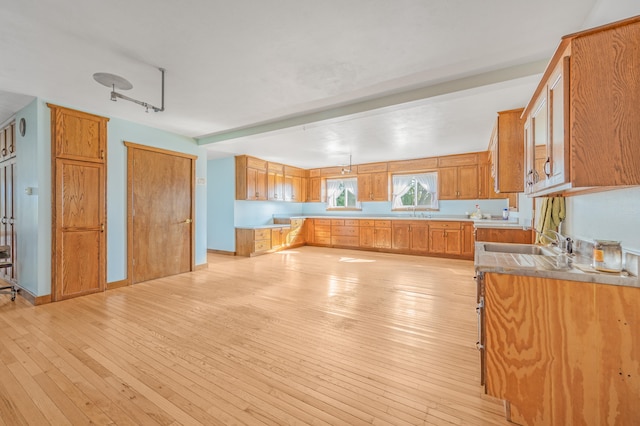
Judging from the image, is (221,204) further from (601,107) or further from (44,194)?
(601,107)

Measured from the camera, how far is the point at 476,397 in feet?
5.51

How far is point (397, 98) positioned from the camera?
10.2 feet

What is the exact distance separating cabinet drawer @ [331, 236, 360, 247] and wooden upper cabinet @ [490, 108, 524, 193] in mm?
4634

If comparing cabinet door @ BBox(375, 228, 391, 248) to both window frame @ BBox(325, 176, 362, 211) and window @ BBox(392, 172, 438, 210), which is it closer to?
window @ BBox(392, 172, 438, 210)

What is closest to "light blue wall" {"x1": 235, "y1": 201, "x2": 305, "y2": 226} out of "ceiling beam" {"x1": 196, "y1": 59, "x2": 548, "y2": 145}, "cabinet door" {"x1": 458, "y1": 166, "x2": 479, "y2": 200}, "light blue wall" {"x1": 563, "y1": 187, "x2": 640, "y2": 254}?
"ceiling beam" {"x1": 196, "y1": 59, "x2": 548, "y2": 145}

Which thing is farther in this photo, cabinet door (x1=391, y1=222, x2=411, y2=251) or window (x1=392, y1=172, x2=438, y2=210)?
window (x1=392, y1=172, x2=438, y2=210)

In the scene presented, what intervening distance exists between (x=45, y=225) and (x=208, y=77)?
2.77 meters

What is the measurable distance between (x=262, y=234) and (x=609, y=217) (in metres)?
6.05

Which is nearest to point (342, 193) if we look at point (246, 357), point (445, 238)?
point (445, 238)

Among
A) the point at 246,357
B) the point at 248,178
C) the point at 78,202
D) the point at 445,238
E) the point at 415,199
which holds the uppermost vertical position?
the point at 248,178

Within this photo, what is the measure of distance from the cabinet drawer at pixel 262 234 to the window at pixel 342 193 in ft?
8.12

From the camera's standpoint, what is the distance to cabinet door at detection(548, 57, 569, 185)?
4.16ft

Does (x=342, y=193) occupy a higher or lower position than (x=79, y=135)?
lower

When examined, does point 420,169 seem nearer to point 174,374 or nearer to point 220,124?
point 220,124
